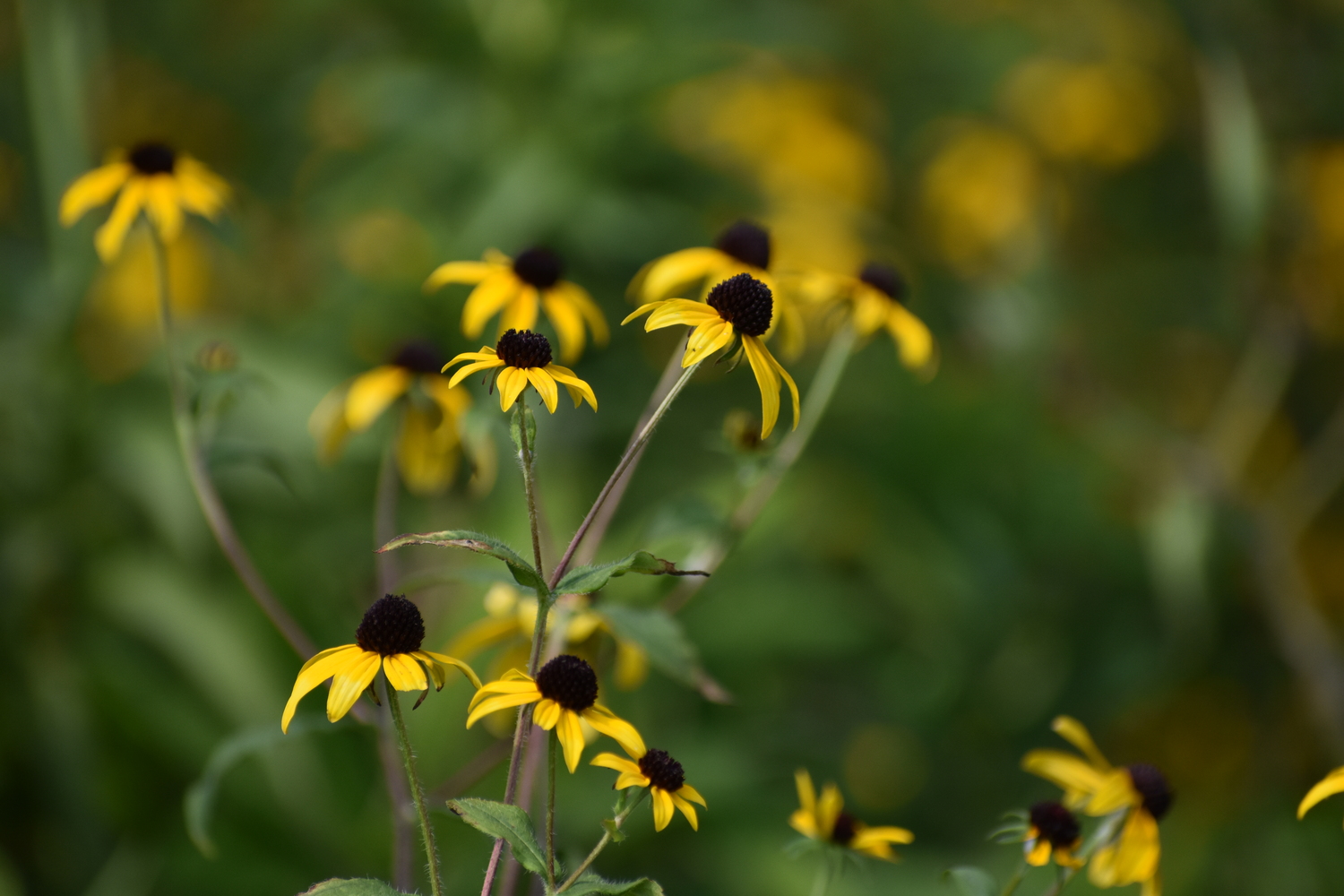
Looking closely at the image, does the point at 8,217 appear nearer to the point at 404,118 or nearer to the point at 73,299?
the point at 73,299

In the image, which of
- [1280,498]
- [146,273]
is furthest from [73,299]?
[1280,498]

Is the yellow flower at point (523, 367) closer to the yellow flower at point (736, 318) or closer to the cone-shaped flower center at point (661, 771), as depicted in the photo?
the yellow flower at point (736, 318)

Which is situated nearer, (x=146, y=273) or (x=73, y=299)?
(x=73, y=299)

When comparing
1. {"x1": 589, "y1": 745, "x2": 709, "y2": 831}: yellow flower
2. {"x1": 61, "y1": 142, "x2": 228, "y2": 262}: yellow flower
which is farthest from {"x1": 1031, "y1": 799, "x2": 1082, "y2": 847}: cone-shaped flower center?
{"x1": 61, "y1": 142, "x2": 228, "y2": 262}: yellow flower

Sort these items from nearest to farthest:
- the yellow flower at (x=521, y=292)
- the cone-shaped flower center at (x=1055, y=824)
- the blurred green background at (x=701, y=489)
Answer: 1. the cone-shaped flower center at (x=1055, y=824)
2. the yellow flower at (x=521, y=292)
3. the blurred green background at (x=701, y=489)

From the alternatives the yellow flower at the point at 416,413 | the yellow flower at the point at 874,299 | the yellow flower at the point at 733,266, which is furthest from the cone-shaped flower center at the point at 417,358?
the yellow flower at the point at 874,299

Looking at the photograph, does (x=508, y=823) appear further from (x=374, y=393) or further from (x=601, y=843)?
(x=374, y=393)
